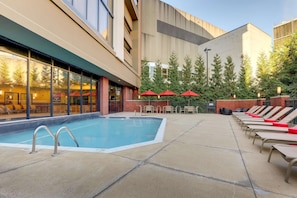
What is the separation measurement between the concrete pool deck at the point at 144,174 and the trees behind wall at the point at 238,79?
50.5 feet

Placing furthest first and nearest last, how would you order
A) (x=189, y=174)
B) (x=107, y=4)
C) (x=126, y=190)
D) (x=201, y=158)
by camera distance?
1. (x=107, y=4)
2. (x=201, y=158)
3. (x=189, y=174)
4. (x=126, y=190)

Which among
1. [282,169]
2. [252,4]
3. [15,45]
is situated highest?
[252,4]

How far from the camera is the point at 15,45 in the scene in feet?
24.0

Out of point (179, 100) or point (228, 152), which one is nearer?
point (228, 152)

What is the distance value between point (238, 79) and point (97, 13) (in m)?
17.0

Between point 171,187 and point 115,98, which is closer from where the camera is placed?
point 171,187

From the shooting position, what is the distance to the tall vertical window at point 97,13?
8.50 m

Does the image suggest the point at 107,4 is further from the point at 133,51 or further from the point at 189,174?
the point at 189,174

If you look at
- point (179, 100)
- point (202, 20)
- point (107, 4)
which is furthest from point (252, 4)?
point (107, 4)

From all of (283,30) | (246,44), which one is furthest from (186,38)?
(283,30)

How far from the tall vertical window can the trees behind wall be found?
34.1 feet

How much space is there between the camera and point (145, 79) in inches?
960

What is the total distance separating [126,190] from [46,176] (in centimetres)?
137

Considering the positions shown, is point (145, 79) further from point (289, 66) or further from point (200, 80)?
point (289, 66)
